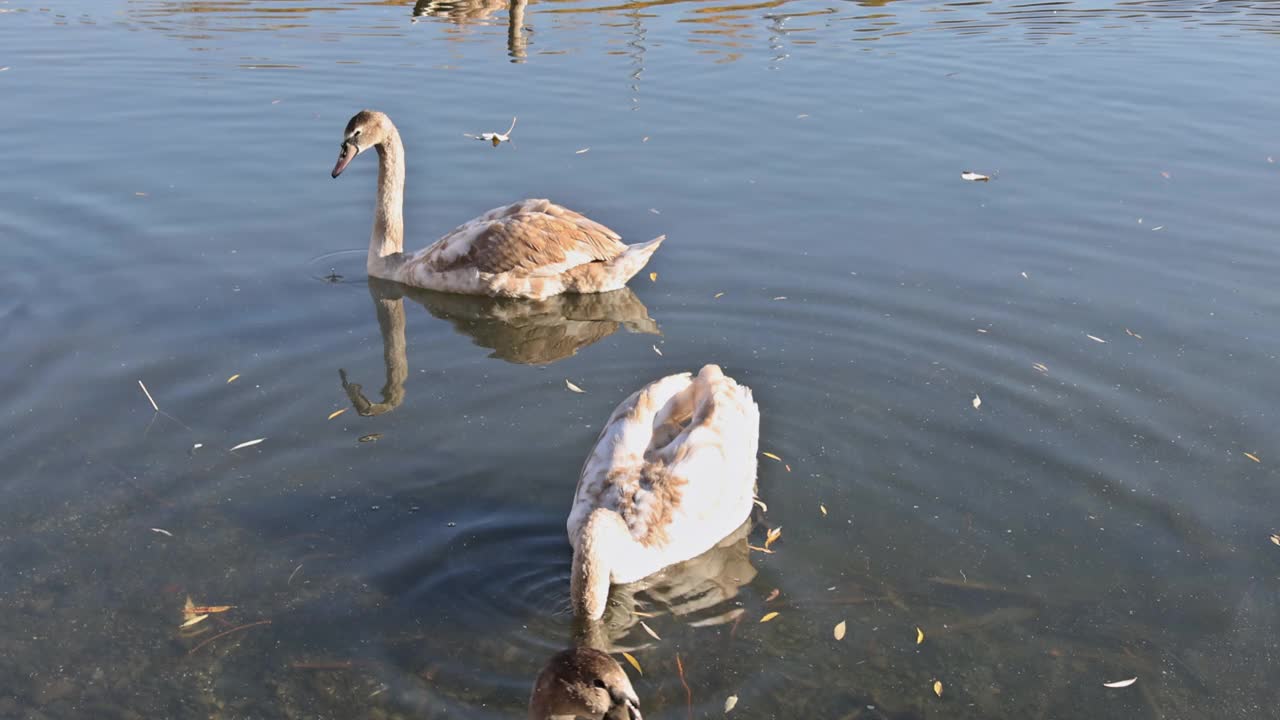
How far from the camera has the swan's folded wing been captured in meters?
11.9

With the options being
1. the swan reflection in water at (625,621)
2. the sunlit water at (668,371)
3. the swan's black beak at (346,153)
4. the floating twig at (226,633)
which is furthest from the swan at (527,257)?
the floating twig at (226,633)

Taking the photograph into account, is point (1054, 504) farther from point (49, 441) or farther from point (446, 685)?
point (49, 441)

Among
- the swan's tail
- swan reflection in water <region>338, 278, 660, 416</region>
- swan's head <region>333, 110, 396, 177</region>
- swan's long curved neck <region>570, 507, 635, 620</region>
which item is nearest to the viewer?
swan's long curved neck <region>570, 507, 635, 620</region>

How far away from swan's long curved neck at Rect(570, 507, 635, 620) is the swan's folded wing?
17.2ft

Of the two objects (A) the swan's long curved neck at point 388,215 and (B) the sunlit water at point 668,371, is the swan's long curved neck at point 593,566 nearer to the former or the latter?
(B) the sunlit water at point 668,371

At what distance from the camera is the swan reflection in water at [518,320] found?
35.3ft

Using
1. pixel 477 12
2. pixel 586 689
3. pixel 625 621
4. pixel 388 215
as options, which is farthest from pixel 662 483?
pixel 477 12

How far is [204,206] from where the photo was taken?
14.0 m

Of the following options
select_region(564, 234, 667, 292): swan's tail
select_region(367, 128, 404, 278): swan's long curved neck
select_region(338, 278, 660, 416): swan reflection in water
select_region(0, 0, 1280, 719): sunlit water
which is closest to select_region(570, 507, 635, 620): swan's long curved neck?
select_region(0, 0, 1280, 719): sunlit water

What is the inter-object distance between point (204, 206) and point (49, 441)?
5.78 metres

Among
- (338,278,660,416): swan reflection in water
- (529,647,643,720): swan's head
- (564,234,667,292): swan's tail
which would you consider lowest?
(338,278,660,416): swan reflection in water

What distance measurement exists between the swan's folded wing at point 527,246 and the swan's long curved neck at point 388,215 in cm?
68

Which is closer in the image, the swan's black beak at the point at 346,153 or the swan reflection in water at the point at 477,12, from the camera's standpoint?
the swan's black beak at the point at 346,153

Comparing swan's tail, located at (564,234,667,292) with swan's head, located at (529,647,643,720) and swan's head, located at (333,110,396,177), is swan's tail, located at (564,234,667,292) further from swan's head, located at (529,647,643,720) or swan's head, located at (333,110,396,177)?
swan's head, located at (529,647,643,720)
